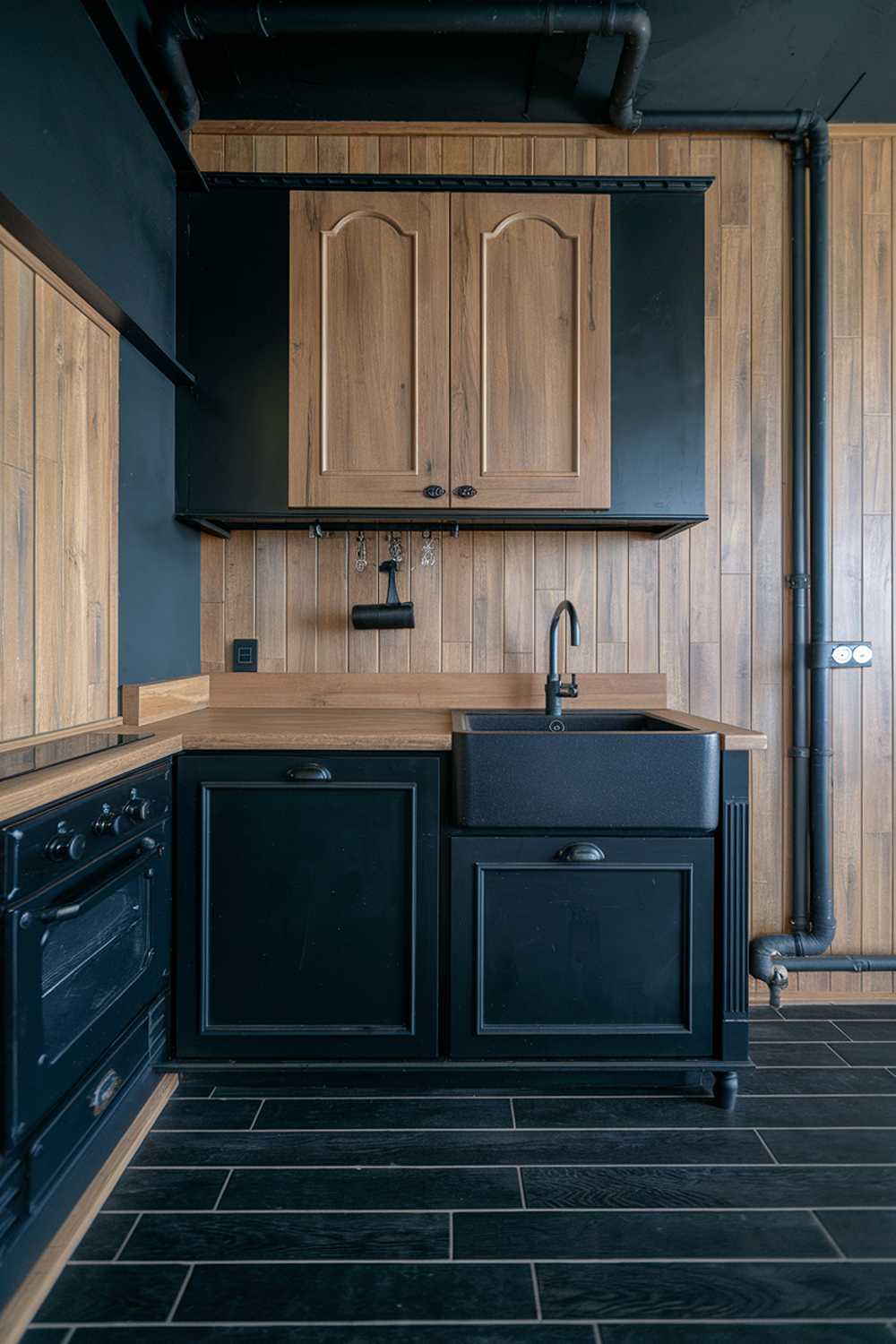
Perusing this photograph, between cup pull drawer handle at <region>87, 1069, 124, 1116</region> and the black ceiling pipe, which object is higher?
the black ceiling pipe

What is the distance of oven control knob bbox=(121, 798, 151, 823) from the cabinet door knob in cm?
92

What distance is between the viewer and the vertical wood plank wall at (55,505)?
5.07ft

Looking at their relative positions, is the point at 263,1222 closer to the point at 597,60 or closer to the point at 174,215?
the point at 174,215

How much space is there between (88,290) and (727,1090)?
2.32 m

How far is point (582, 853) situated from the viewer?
75.1 inches

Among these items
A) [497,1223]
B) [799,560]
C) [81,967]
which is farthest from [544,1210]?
[799,560]

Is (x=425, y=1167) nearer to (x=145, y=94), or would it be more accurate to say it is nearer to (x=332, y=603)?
A: (x=332, y=603)

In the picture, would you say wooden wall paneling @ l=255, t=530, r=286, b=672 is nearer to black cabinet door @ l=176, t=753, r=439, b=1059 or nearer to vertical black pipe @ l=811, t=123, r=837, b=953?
black cabinet door @ l=176, t=753, r=439, b=1059

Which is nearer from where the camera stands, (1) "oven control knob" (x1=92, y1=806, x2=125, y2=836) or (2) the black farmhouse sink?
(1) "oven control knob" (x1=92, y1=806, x2=125, y2=836)

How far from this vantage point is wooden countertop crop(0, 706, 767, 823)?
1433 mm

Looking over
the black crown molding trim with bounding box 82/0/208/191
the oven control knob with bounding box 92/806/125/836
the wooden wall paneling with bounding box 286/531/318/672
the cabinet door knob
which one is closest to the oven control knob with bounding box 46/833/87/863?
the oven control knob with bounding box 92/806/125/836

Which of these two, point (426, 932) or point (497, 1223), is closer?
point (497, 1223)

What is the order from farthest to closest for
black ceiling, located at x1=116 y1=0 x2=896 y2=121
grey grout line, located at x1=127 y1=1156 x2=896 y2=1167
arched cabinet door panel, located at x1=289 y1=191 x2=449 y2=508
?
arched cabinet door panel, located at x1=289 y1=191 x2=449 y2=508 → black ceiling, located at x1=116 y1=0 x2=896 y2=121 → grey grout line, located at x1=127 y1=1156 x2=896 y2=1167

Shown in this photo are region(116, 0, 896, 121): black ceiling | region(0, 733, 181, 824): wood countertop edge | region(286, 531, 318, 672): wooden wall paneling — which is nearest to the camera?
region(0, 733, 181, 824): wood countertop edge
